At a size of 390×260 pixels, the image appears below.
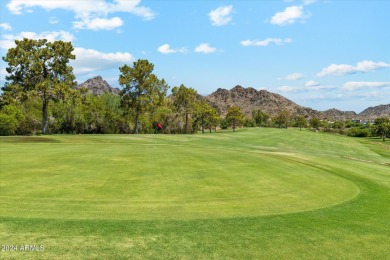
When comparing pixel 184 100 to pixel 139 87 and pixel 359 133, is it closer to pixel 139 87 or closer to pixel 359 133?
pixel 139 87

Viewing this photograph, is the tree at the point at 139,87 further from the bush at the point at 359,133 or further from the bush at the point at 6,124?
the bush at the point at 359,133

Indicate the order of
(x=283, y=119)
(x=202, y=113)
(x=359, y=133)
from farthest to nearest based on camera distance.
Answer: (x=283, y=119), (x=359, y=133), (x=202, y=113)

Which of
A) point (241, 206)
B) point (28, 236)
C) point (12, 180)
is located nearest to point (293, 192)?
point (241, 206)

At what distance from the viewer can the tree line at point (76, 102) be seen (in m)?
62.8

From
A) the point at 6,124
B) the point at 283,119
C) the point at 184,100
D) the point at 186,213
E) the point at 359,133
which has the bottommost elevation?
the point at 359,133

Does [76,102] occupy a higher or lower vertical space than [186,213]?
higher

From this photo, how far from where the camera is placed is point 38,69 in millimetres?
63500

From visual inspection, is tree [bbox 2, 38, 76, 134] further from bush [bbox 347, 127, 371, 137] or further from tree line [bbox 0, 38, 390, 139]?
bush [bbox 347, 127, 371, 137]

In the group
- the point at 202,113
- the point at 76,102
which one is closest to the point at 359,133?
the point at 202,113

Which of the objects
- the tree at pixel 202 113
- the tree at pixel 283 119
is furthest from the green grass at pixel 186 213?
the tree at pixel 283 119

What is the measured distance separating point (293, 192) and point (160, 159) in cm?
933

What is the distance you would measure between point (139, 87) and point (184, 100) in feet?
78.2

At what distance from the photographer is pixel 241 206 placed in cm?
1102

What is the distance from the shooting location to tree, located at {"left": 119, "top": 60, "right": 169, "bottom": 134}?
8244 cm
